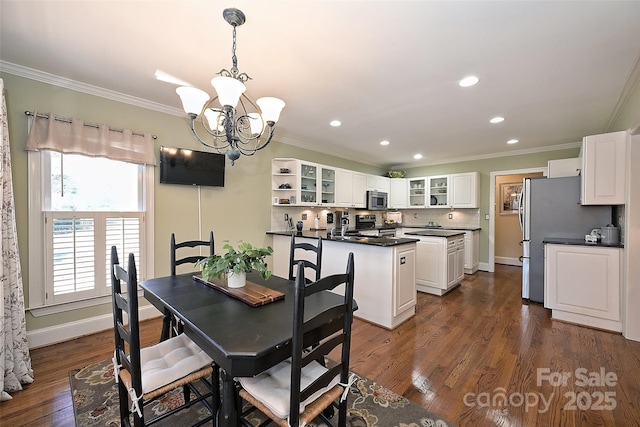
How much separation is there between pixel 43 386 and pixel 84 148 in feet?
6.69

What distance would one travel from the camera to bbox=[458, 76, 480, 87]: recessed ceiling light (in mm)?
2436

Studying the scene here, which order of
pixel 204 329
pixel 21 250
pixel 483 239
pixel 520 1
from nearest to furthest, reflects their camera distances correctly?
pixel 204 329 < pixel 520 1 < pixel 21 250 < pixel 483 239

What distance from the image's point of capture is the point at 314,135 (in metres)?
4.38

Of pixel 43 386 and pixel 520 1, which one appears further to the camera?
pixel 43 386

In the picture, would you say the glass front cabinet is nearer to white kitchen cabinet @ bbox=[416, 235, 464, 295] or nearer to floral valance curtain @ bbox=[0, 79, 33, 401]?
white kitchen cabinet @ bbox=[416, 235, 464, 295]

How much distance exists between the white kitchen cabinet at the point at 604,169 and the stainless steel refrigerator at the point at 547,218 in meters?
0.44

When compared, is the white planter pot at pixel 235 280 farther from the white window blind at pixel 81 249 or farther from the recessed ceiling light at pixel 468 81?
the recessed ceiling light at pixel 468 81

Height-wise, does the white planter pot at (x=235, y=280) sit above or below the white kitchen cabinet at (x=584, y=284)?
above

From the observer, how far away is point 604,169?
2973mm

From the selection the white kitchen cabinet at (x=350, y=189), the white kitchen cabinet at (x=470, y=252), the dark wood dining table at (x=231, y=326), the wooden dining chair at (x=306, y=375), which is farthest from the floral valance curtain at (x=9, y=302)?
the white kitchen cabinet at (x=470, y=252)

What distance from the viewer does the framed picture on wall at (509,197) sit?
6.45 m

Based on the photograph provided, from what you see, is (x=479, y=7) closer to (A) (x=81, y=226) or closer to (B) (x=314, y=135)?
(B) (x=314, y=135)

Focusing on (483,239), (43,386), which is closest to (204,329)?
(43,386)

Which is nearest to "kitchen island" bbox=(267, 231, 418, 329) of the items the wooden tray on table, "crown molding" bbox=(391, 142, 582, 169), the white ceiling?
the wooden tray on table
